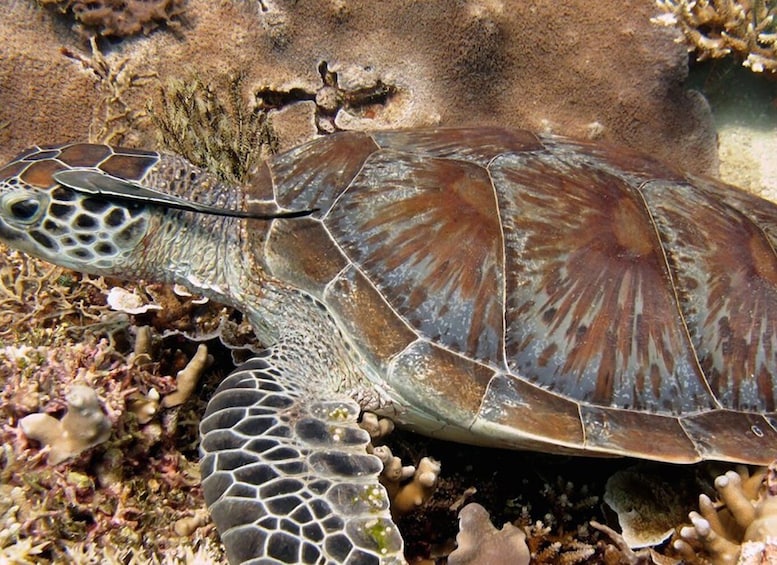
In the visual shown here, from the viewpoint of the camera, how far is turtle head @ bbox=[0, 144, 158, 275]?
1.70 metres

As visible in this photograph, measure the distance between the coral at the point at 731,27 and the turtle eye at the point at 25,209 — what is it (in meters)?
3.26

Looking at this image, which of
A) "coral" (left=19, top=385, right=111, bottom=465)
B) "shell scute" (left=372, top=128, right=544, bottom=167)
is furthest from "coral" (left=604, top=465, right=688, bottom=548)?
"coral" (left=19, top=385, right=111, bottom=465)

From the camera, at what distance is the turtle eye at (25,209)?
1.69m

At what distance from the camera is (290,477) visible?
1394 mm

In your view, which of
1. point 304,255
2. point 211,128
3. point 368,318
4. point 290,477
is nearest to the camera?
Result: point 290,477

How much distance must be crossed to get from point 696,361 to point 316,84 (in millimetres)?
2275

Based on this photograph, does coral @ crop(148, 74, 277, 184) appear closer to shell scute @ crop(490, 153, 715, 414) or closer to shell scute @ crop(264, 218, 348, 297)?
shell scute @ crop(264, 218, 348, 297)

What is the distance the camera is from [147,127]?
2.73 metres

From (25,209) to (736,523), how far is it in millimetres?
2418

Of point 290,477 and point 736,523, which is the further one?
point 736,523

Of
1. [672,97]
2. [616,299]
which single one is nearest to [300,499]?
[616,299]

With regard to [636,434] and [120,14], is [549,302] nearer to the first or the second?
[636,434]

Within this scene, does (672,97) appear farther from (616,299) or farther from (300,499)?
(300,499)

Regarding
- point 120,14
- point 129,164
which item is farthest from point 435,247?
point 120,14
